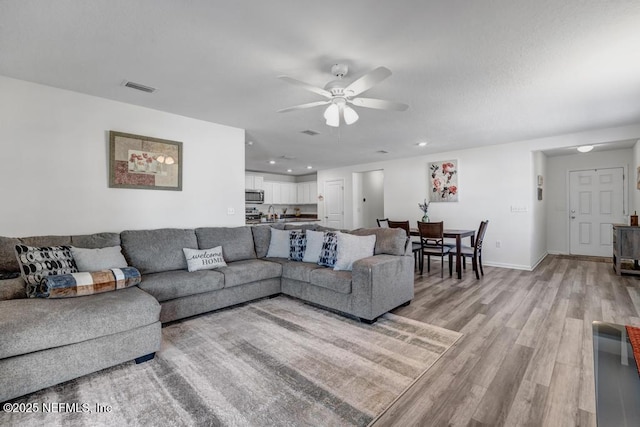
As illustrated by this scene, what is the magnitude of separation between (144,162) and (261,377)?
2.88 meters

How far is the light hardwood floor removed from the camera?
158 cm

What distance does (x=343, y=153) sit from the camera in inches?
245

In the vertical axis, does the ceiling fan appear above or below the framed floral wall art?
above

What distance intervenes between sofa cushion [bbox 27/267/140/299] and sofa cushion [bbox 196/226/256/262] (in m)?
1.09

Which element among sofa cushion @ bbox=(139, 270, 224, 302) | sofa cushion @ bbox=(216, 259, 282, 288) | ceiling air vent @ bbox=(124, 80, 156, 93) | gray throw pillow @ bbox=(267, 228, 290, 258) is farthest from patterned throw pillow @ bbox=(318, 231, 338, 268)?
ceiling air vent @ bbox=(124, 80, 156, 93)

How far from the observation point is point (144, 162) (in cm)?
343

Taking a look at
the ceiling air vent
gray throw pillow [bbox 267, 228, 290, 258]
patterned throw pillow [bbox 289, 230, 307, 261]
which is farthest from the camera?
gray throw pillow [bbox 267, 228, 290, 258]

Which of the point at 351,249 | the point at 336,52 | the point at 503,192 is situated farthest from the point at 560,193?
the point at 336,52

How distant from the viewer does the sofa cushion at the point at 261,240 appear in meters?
4.00

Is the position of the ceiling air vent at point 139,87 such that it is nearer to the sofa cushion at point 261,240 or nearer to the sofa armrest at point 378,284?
the sofa cushion at point 261,240

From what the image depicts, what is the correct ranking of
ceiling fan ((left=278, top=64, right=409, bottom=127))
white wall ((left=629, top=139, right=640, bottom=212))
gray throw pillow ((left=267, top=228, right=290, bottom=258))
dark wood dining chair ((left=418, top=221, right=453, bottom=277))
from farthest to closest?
1. white wall ((left=629, top=139, right=640, bottom=212))
2. dark wood dining chair ((left=418, top=221, right=453, bottom=277))
3. gray throw pillow ((left=267, top=228, right=290, bottom=258))
4. ceiling fan ((left=278, top=64, right=409, bottom=127))

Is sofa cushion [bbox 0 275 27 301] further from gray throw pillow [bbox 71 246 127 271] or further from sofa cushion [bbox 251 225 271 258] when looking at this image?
sofa cushion [bbox 251 225 271 258]

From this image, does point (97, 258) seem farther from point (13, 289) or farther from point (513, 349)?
point (513, 349)

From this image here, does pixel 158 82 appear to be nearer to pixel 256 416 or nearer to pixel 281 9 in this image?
pixel 281 9
